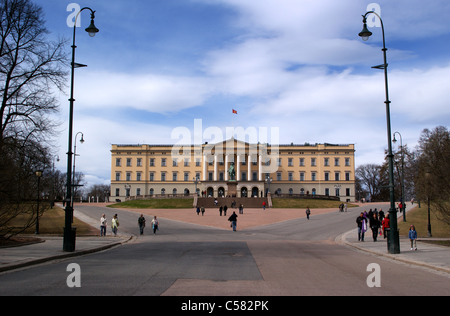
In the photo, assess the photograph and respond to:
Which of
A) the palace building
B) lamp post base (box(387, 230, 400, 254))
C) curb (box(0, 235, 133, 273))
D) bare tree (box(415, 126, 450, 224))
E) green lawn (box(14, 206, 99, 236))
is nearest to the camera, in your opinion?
curb (box(0, 235, 133, 273))

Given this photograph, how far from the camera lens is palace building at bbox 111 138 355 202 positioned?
12694 cm

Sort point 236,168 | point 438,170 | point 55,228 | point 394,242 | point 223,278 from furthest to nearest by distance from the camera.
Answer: point 236,168 < point 55,228 < point 438,170 < point 394,242 < point 223,278

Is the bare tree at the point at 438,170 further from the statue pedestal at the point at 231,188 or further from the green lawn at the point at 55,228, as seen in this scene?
the statue pedestal at the point at 231,188

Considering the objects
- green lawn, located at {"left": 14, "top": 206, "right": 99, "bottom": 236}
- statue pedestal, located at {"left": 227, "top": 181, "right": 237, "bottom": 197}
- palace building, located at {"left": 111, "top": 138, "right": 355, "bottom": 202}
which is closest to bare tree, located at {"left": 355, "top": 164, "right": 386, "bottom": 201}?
palace building, located at {"left": 111, "top": 138, "right": 355, "bottom": 202}

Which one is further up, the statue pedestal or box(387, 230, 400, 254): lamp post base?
the statue pedestal

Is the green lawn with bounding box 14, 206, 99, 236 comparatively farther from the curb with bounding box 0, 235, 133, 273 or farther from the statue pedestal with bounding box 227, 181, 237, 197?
the statue pedestal with bounding box 227, 181, 237, 197

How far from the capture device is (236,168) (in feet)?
418

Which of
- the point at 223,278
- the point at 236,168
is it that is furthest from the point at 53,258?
the point at 236,168

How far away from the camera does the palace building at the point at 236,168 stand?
416 feet

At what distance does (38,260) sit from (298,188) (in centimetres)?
11752

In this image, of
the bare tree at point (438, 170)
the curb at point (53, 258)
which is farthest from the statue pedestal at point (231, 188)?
the curb at point (53, 258)

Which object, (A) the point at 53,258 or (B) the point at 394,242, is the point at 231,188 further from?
(A) the point at 53,258
